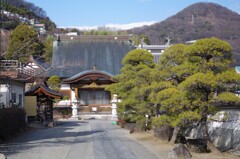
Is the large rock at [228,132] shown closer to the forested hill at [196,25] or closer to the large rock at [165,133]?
the large rock at [165,133]

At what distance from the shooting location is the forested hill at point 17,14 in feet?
205

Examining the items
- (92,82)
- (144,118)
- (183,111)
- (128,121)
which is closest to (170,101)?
(183,111)

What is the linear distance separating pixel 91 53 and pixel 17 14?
3871 centimetres

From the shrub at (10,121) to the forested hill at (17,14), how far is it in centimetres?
4259

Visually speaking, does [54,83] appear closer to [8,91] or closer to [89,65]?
[89,65]

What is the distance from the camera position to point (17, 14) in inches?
3095

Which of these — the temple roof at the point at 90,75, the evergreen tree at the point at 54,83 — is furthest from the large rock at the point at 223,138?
the evergreen tree at the point at 54,83

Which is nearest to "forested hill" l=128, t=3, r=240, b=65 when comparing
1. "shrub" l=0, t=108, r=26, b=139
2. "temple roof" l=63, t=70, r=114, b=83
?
"temple roof" l=63, t=70, r=114, b=83

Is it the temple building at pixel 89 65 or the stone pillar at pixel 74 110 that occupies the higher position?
the temple building at pixel 89 65

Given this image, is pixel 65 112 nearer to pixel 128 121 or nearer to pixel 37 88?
pixel 37 88

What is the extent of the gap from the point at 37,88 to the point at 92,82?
49.3 feet

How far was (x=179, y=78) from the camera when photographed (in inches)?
545

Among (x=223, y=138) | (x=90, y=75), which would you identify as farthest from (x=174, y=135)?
(x=90, y=75)

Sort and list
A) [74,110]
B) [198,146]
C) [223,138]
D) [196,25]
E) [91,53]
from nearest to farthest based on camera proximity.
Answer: [198,146] < [223,138] < [74,110] < [91,53] < [196,25]
